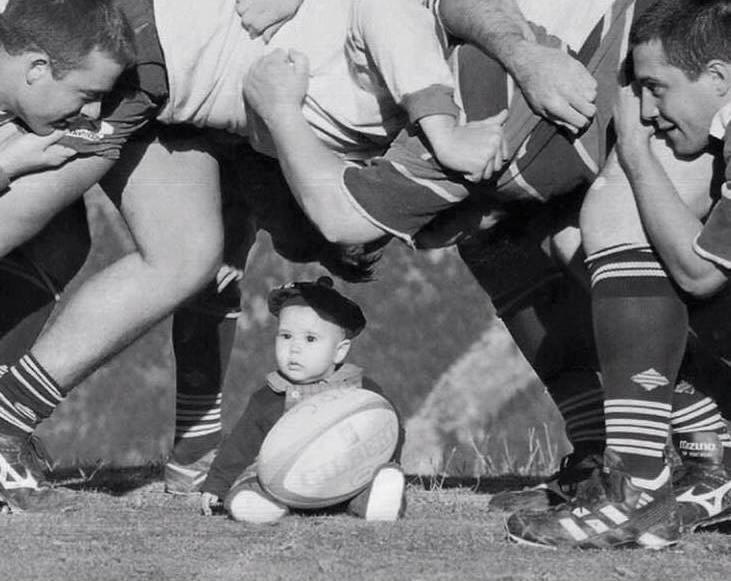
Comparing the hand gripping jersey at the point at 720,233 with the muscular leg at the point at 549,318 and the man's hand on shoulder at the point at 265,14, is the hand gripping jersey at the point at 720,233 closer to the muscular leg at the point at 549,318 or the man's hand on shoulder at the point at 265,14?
the muscular leg at the point at 549,318

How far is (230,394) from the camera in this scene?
5.71m

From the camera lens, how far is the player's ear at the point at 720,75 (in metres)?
3.33

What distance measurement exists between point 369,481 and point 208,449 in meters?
0.83

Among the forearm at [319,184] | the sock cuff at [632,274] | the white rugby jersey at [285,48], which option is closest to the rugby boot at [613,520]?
the sock cuff at [632,274]

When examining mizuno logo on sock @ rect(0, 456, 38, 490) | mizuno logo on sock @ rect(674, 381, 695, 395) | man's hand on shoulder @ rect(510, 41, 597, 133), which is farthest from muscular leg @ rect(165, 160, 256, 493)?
mizuno logo on sock @ rect(674, 381, 695, 395)

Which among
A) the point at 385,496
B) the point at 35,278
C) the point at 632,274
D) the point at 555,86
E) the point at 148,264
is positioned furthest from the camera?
the point at 35,278

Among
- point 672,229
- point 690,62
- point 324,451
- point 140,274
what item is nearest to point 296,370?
point 324,451

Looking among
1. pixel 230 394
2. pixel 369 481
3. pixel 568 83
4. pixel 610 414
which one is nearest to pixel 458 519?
pixel 369 481

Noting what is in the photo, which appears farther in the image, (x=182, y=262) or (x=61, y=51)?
(x=182, y=262)

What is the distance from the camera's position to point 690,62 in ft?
11.0

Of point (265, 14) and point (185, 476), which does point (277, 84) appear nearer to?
point (265, 14)

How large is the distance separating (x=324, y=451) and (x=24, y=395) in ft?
2.37

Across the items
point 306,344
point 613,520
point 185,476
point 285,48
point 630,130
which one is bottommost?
point 185,476

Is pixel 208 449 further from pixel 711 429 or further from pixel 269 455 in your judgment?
pixel 711 429
